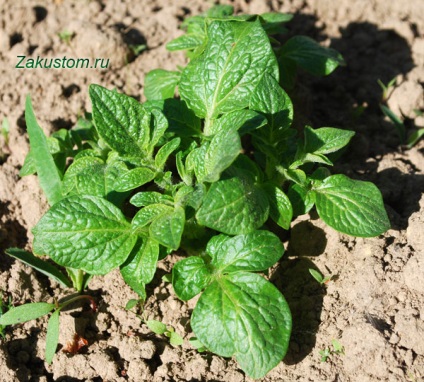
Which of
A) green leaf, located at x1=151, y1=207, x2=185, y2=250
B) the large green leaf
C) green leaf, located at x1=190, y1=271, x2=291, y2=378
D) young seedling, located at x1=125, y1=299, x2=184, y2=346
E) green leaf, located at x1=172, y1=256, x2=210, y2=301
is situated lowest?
young seedling, located at x1=125, y1=299, x2=184, y2=346

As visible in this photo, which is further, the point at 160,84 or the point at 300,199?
the point at 160,84

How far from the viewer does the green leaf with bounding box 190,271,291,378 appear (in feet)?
6.83

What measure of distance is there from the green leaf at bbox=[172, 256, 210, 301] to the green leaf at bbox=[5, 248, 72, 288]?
65 cm

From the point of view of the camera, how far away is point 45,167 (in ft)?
8.63

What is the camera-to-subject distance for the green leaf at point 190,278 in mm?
2244

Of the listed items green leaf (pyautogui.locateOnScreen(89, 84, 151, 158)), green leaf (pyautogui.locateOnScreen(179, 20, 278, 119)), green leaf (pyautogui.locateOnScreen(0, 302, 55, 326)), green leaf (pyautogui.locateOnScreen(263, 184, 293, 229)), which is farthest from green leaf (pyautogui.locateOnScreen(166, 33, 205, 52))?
green leaf (pyautogui.locateOnScreen(0, 302, 55, 326))

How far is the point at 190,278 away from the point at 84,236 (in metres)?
0.46

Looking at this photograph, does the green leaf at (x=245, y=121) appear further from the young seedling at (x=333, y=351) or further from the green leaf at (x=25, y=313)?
the green leaf at (x=25, y=313)

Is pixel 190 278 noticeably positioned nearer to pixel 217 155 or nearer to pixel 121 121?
pixel 217 155

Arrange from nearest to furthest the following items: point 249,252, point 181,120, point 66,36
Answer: point 249,252
point 181,120
point 66,36

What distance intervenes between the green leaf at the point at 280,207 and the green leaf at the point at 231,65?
429mm

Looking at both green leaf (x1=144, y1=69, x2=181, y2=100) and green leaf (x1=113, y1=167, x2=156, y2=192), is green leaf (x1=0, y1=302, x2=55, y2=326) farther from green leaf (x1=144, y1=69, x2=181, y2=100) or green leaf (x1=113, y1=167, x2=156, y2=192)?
green leaf (x1=144, y1=69, x2=181, y2=100)

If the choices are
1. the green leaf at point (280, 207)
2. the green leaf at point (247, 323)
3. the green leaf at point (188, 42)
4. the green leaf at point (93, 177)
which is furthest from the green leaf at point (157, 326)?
the green leaf at point (188, 42)

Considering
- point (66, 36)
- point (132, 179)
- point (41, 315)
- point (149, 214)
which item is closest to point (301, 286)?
point (149, 214)
